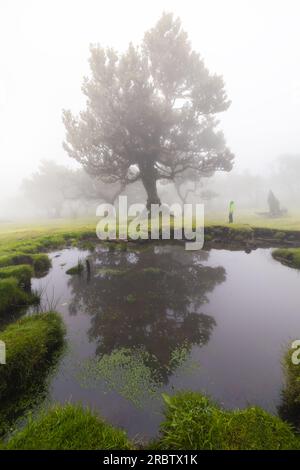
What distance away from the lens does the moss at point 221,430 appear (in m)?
3.02

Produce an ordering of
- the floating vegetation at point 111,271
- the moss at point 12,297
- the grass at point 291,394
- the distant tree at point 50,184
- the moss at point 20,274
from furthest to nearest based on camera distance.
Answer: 1. the distant tree at point 50,184
2. the floating vegetation at point 111,271
3. the moss at point 20,274
4. the moss at point 12,297
5. the grass at point 291,394

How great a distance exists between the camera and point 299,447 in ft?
9.86

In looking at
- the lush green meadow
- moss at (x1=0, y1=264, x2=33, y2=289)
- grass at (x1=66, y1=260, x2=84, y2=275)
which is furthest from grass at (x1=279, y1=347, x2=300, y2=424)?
grass at (x1=66, y1=260, x2=84, y2=275)

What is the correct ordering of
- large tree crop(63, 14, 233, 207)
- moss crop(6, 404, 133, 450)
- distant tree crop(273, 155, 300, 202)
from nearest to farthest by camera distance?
moss crop(6, 404, 133, 450)
large tree crop(63, 14, 233, 207)
distant tree crop(273, 155, 300, 202)

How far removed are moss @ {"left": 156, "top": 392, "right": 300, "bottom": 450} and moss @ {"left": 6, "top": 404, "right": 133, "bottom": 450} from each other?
0.67 m

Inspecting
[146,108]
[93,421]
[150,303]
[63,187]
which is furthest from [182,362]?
[63,187]

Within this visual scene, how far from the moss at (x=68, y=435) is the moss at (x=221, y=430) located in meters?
0.67

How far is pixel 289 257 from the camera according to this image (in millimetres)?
12586

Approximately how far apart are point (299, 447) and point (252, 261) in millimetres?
10701

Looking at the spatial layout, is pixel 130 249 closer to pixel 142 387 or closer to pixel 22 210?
pixel 142 387

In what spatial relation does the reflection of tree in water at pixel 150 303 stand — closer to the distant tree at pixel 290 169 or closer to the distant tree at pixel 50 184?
the distant tree at pixel 50 184

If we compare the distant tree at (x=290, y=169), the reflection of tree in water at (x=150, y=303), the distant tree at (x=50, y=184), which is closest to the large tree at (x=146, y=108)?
the reflection of tree in water at (x=150, y=303)

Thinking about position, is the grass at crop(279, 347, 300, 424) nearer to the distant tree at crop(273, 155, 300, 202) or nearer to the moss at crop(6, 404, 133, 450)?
the moss at crop(6, 404, 133, 450)

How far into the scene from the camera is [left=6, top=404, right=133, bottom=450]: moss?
9.73 feet
